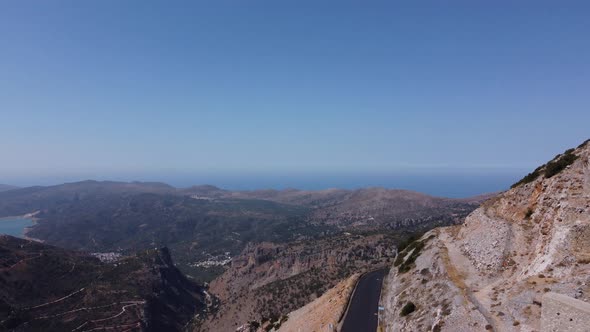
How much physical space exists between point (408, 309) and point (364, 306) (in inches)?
366

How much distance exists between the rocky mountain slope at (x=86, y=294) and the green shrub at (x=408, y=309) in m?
69.7

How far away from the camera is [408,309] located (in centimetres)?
3189

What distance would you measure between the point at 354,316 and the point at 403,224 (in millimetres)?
125792

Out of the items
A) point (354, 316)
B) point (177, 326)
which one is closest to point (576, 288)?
point (354, 316)

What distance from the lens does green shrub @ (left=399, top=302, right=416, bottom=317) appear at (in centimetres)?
3162

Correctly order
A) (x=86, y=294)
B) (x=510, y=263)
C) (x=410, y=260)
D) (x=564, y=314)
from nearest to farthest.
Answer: (x=564, y=314), (x=510, y=263), (x=410, y=260), (x=86, y=294)

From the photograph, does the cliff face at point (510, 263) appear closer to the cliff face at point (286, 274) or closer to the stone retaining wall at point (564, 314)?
the stone retaining wall at point (564, 314)

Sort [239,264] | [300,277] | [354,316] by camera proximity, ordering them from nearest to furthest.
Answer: [354,316], [300,277], [239,264]

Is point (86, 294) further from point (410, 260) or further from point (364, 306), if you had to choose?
point (410, 260)

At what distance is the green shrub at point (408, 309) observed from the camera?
104 ft

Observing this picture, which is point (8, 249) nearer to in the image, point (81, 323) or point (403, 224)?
point (81, 323)

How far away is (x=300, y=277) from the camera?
292 ft

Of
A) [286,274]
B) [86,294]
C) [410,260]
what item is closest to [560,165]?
[410,260]

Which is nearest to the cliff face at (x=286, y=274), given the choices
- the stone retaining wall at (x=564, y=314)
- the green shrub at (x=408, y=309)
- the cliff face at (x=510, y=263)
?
the cliff face at (x=510, y=263)
